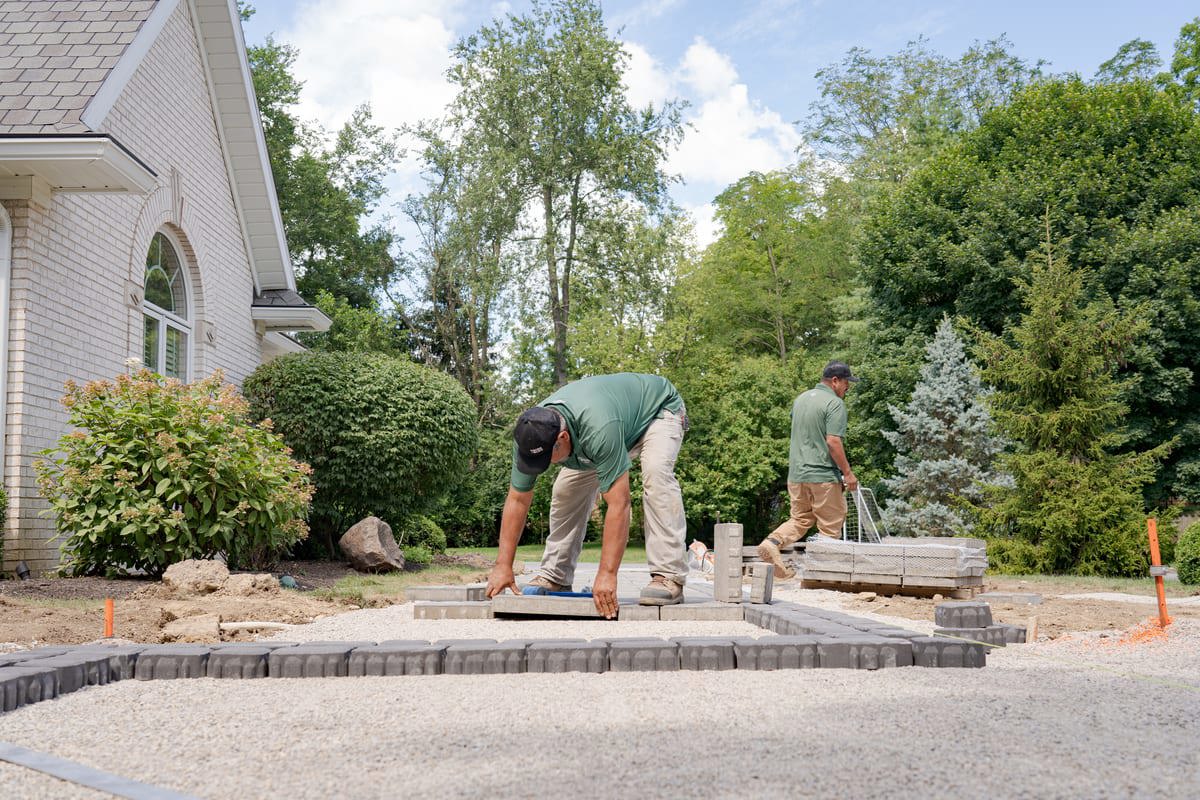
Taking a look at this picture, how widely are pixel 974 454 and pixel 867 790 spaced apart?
1729 centimetres

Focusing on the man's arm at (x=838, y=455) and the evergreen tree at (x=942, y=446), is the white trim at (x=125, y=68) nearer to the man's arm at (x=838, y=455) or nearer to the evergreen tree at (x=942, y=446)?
the man's arm at (x=838, y=455)

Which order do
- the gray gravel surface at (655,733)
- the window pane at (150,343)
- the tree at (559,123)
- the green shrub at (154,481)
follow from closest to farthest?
the gray gravel surface at (655,733), the green shrub at (154,481), the window pane at (150,343), the tree at (559,123)

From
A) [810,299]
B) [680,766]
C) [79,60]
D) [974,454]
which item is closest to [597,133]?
[810,299]

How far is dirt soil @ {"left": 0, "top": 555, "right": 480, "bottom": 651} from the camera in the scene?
5543 mm

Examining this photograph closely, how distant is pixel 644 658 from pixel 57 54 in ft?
29.9

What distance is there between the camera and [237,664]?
434 centimetres

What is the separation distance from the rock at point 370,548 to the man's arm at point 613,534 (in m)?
6.77

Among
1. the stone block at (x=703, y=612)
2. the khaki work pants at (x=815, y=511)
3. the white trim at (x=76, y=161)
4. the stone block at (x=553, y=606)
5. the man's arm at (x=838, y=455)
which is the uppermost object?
the white trim at (x=76, y=161)

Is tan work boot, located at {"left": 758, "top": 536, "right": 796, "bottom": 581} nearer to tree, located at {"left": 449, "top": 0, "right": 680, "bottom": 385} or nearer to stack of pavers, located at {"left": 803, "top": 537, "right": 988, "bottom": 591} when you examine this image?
stack of pavers, located at {"left": 803, "top": 537, "right": 988, "bottom": 591}

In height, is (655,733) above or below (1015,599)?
above

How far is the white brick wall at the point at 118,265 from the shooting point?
878 centimetres

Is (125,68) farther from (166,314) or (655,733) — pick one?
(655,733)

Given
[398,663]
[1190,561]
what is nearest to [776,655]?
[398,663]

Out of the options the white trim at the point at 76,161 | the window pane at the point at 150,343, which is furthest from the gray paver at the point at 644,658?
the window pane at the point at 150,343
